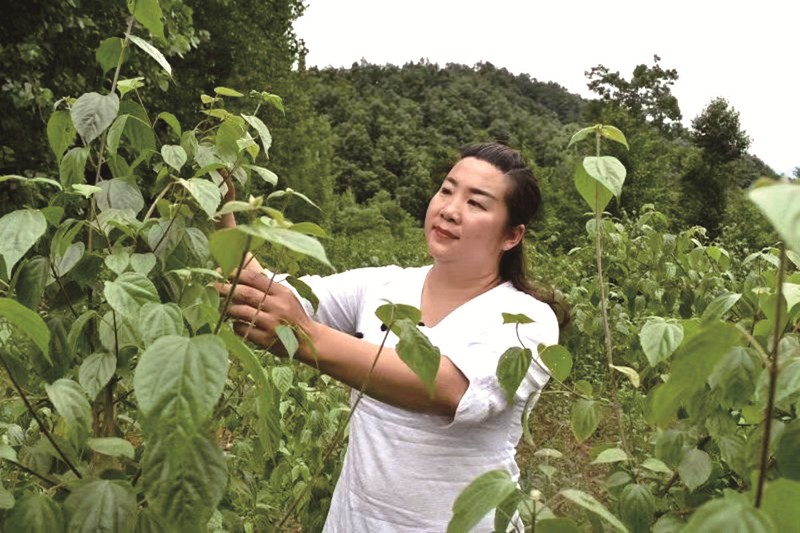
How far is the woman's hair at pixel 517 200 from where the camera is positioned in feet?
4.99

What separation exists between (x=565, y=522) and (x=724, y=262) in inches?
79.4

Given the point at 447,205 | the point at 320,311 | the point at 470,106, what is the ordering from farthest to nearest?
the point at 470,106 → the point at 320,311 → the point at 447,205

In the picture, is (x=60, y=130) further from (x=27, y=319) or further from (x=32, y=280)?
(x=27, y=319)

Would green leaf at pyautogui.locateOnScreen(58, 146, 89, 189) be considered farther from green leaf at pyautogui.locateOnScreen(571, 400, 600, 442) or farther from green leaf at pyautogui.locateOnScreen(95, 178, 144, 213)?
green leaf at pyautogui.locateOnScreen(571, 400, 600, 442)

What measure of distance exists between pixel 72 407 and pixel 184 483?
230 mm

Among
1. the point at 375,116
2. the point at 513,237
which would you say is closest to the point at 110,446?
the point at 513,237

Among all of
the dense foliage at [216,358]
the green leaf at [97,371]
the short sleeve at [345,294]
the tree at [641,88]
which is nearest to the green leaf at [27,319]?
the dense foliage at [216,358]

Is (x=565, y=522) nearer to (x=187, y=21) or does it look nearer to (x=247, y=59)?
(x=187, y=21)

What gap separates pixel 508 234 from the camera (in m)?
1.53

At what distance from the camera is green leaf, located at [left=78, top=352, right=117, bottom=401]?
0.89 meters

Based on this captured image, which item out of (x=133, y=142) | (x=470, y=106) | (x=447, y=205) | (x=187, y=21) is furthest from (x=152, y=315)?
(x=470, y=106)

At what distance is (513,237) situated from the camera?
1550 millimetres

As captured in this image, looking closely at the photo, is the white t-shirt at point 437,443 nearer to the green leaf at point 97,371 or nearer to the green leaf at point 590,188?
the green leaf at point 590,188

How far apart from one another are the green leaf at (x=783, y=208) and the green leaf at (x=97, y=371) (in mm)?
756
